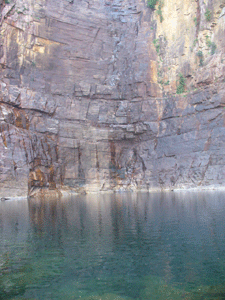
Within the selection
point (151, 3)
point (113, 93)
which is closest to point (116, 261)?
point (113, 93)

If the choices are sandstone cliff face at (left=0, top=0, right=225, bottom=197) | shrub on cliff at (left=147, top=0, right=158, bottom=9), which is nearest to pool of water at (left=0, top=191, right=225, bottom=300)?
sandstone cliff face at (left=0, top=0, right=225, bottom=197)

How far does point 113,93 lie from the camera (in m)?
60.5

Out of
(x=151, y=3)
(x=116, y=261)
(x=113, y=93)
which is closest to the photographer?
(x=116, y=261)

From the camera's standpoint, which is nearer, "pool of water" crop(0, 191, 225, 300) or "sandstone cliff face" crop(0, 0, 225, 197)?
"pool of water" crop(0, 191, 225, 300)

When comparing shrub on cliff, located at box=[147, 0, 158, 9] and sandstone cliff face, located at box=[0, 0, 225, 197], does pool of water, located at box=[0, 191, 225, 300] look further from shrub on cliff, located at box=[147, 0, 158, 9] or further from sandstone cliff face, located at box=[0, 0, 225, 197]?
shrub on cliff, located at box=[147, 0, 158, 9]

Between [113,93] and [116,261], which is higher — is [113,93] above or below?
above

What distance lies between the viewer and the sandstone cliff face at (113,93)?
49031 mm

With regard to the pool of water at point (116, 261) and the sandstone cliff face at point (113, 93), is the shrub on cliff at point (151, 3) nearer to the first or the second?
the sandstone cliff face at point (113, 93)

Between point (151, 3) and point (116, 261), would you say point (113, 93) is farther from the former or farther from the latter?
point (116, 261)

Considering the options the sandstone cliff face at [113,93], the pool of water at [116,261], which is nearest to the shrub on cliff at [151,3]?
the sandstone cliff face at [113,93]

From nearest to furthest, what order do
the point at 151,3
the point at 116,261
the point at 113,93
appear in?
the point at 116,261 → the point at 113,93 → the point at 151,3

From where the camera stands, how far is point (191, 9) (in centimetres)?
5919

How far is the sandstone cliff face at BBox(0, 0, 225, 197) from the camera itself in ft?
161

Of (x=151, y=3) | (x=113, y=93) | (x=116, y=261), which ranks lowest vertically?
(x=116, y=261)
